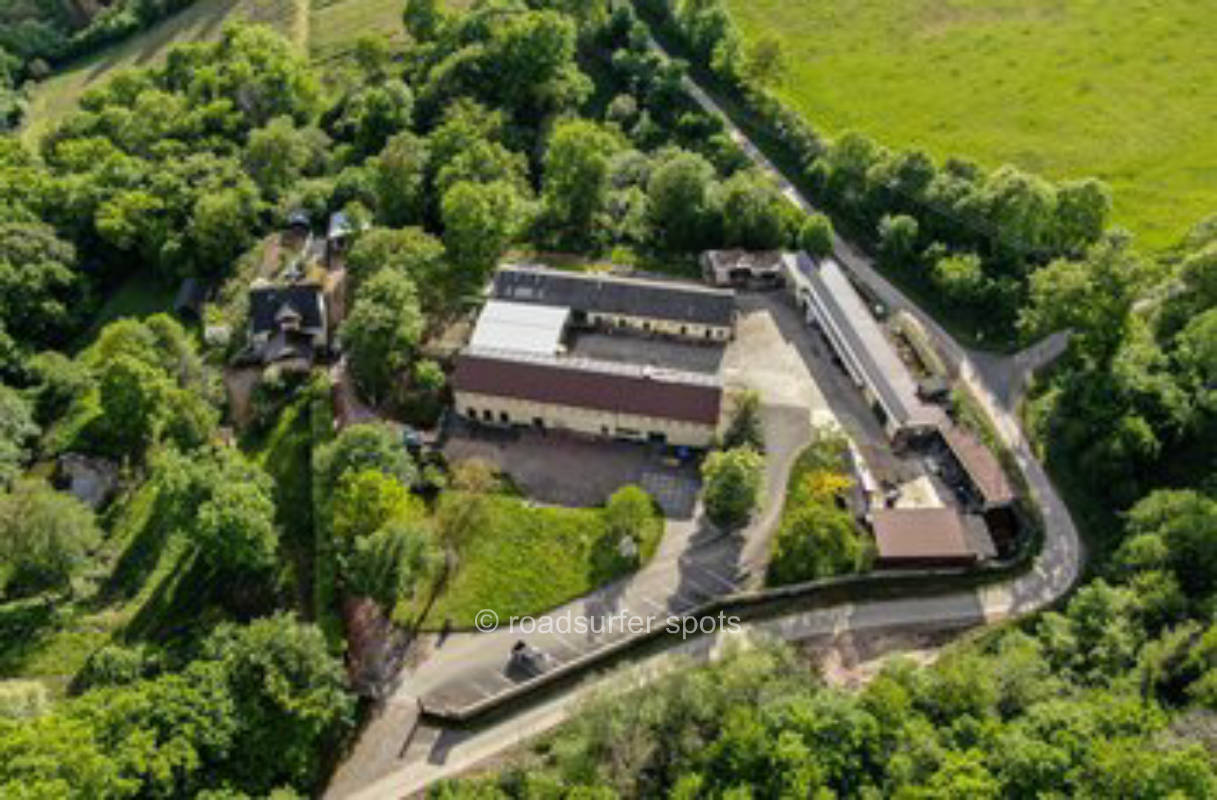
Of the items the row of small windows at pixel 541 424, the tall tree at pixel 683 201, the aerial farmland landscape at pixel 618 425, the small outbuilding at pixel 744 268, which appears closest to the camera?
the aerial farmland landscape at pixel 618 425

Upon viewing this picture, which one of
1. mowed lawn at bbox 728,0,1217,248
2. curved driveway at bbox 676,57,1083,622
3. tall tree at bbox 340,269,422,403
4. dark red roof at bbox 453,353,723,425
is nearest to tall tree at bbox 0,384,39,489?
tall tree at bbox 340,269,422,403

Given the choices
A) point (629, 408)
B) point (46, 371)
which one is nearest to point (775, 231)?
point (629, 408)

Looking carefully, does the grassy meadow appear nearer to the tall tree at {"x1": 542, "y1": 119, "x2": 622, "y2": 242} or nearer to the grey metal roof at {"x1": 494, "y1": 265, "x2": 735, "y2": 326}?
the tall tree at {"x1": 542, "y1": 119, "x2": 622, "y2": 242}

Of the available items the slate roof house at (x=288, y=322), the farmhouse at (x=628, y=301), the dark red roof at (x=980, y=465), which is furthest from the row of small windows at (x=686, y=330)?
the slate roof house at (x=288, y=322)

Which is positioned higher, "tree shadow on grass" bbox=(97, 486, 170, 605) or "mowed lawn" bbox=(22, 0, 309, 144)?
"mowed lawn" bbox=(22, 0, 309, 144)

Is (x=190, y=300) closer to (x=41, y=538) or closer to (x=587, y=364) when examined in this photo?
A: (x=41, y=538)

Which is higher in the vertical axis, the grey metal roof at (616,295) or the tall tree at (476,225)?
the tall tree at (476,225)

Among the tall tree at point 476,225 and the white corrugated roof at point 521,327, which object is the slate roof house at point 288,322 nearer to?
the tall tree at point 476,225
